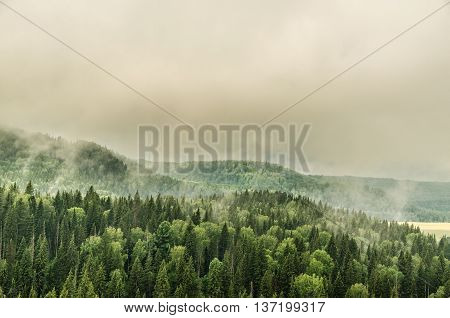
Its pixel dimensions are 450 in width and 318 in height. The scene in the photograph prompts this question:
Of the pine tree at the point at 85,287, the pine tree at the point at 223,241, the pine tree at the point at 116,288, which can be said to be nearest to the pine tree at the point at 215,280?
the pine tree at the point at 223,241

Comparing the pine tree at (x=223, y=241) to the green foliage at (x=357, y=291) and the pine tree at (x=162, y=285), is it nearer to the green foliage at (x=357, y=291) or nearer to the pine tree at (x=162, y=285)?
the pine tree at (x=162, y=285)

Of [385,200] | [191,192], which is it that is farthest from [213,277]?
[385,200]

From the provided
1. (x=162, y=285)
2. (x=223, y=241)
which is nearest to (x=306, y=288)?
(x=223, y=241)

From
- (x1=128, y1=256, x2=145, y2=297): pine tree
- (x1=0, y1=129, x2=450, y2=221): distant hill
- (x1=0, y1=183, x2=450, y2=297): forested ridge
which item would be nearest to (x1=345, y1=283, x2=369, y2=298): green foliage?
(x1=0, y1=183, x2=450, y2=297): forested ridge

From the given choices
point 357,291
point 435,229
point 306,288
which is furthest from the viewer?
point 435,229

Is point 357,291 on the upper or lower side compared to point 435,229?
lower

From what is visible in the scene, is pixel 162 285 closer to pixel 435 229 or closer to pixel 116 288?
pixel 116 288
